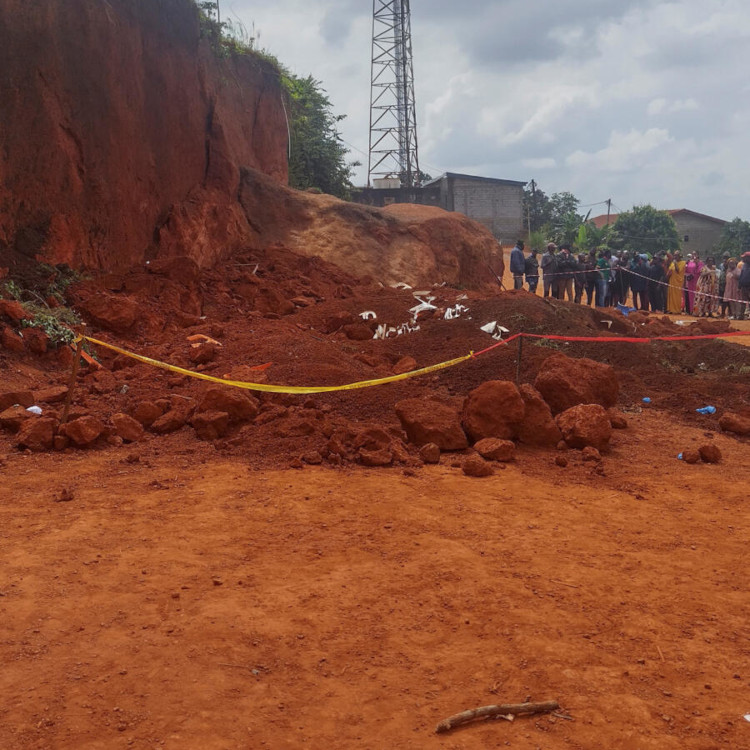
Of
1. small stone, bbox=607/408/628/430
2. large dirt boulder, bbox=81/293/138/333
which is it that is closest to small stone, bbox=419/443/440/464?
small stone, bbox=607/408/628/430

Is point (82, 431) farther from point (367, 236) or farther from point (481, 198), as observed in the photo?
point (481, 198)

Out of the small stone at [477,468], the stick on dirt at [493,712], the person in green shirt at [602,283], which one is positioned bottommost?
the stick on dirt at [493,712]

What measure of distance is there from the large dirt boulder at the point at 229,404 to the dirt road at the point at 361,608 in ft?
3.35

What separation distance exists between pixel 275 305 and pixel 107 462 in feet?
23.7

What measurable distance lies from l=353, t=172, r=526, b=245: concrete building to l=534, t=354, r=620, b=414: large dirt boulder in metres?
30.1

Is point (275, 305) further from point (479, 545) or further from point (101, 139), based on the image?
point (479, 545)

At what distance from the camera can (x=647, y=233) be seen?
116ft

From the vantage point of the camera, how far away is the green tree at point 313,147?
21.2 m

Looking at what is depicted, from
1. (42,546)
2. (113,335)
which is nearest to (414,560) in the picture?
(42,546)

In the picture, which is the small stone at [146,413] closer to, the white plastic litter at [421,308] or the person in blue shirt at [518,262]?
the white plastic litter at [421,308]

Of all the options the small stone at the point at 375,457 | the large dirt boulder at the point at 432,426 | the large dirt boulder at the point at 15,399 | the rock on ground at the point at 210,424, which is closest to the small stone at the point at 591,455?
the large dirt boulder at the point at 432,426

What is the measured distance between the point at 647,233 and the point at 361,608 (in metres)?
35.3

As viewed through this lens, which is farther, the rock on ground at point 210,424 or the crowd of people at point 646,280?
the crowd of people at point 646,280

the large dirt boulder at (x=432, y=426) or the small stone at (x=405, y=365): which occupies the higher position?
the small stone at (x=405, y=365)
